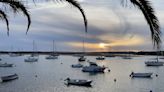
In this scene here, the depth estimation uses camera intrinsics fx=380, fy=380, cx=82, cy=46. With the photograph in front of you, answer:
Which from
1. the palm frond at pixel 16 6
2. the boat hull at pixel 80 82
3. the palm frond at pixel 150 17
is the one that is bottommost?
the boat hull at pixel 80 82

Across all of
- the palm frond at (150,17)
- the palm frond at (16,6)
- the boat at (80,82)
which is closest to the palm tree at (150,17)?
the palm frond at (150,17)

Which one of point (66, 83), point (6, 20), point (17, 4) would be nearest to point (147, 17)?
point (17, 4)

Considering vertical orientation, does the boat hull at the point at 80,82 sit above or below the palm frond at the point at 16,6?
below

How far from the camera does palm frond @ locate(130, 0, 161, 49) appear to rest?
5.78m

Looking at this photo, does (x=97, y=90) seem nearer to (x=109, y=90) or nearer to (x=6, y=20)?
(x=109, y=90)

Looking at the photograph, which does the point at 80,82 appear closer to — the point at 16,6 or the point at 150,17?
the point at 16,6

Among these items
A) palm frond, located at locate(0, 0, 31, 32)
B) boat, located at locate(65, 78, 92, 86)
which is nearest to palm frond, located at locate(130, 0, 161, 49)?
palm frond, located at locate(0, 0, 31, 32)

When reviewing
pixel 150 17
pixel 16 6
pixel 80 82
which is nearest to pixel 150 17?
pixel 150 17

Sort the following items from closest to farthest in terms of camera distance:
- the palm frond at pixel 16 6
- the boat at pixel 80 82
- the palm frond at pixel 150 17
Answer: the palm frond at pixel 150 17 → the palm frond at pixel 16 6 → the boat at pixel 80 82

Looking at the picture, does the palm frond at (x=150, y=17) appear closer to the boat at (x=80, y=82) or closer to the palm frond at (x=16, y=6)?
the palm frond at (x=16, y=6)

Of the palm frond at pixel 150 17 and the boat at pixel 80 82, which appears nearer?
the palm frond at pixel 150 17

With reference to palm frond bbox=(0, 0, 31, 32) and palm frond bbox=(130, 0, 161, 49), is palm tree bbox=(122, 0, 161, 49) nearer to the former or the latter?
palm frond bbox=(130, 0, 161, 49)

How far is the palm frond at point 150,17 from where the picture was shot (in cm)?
578

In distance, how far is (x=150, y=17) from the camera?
582cm
